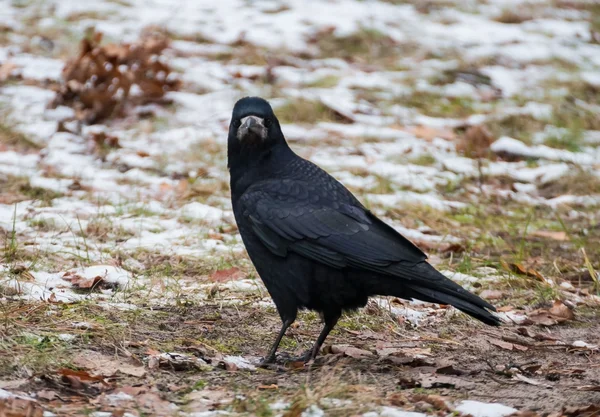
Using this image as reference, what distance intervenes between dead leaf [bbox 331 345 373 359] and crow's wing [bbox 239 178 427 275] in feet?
1.34

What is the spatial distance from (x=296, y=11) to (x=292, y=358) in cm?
775

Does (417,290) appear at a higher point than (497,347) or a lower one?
higher

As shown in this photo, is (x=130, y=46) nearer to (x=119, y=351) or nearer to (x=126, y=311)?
(x=126, y=311)

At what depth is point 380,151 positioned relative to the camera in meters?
7.67

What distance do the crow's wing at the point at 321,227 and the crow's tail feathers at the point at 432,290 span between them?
0.24ft

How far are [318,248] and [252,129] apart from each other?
73cm

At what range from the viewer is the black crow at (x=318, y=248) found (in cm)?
386

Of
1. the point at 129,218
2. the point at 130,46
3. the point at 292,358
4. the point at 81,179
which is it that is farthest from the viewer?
the point at 130,46

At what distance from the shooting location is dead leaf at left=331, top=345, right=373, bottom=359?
395 centimetres

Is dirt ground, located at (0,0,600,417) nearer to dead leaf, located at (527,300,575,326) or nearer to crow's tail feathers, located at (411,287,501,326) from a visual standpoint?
dead leaf, located at (527,300,575,326)

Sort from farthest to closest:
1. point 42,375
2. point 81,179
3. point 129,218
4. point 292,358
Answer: point 81,179
point 129,218
point 292,358
point 42,375

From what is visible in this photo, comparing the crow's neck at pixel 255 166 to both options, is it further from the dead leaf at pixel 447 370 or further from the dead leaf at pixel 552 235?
the dead leaf at pixel 552 235

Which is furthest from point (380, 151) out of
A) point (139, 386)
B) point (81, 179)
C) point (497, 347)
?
Answer: point (139, 386)

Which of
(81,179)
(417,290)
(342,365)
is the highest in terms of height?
(417,290)
